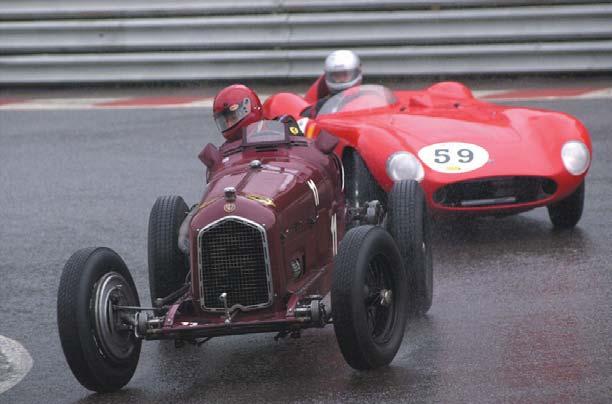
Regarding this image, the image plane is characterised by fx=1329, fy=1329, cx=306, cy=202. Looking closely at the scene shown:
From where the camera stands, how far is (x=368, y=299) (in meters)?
6.35

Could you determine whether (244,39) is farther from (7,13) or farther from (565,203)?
(565,203)

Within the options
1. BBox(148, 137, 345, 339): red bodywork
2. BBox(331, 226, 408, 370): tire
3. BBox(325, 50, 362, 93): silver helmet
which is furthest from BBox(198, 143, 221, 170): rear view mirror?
BBox(325, 50, 362, 93): silver helmet

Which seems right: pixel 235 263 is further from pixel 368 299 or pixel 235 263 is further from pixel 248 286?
pixel 368 299

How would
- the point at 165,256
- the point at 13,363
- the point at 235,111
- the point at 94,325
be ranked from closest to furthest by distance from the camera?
1. the point at 94,325
2. the point at 13,363
3. the point at 165,256
4. the point at 235,111

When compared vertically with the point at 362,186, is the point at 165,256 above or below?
above

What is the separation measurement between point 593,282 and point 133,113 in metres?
8.32

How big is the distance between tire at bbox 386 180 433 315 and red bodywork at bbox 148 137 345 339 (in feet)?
1.06

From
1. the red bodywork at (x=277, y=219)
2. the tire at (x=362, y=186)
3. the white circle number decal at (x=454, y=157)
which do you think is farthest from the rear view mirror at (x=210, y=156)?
the white circle number decal at (x=454, y=157)

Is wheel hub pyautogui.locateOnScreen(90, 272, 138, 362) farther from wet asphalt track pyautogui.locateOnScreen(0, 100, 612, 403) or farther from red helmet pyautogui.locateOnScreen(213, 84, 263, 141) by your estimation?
red helmet pyautogui.locateOnScreen(213, 84, 263, 141)

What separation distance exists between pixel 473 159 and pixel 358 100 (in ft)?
5.36

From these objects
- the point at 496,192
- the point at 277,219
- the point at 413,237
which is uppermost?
the point at 277,219

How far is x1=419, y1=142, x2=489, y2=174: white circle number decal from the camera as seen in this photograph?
905 cm

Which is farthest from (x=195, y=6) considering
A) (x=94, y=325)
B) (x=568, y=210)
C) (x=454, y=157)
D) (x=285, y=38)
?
(x=94, y=325)

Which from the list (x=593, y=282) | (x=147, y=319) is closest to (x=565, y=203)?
(x=593, y=282)
